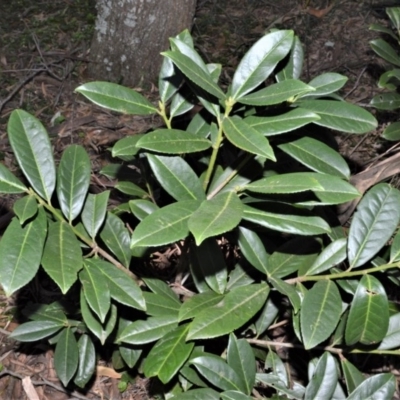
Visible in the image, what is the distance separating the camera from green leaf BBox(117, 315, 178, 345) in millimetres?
1454

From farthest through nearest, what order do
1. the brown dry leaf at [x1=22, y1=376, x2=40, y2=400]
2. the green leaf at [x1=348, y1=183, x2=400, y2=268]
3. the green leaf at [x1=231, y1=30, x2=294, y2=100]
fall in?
1. the brown dry leaf at [x1=22, y1=376, x2=40, y2=400]
2. the green leaf at [x1=348, y1=183, x2=400, y2=268]
3. the green leaf at [x1=231, y1=30, x2=294, y2=100]

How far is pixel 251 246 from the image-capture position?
1.34 meters

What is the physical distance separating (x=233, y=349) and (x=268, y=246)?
27cm

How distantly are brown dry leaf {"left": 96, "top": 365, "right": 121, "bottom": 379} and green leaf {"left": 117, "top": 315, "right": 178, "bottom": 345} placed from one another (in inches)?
23.7

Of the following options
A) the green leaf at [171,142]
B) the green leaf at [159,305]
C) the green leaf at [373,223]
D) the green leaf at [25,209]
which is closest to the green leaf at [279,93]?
the green leaf at [171,142]

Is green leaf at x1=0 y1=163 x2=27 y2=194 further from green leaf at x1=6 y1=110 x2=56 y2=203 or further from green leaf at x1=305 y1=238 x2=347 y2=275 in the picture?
green leaf at x1=305 y1=238 x2=347 y2=275

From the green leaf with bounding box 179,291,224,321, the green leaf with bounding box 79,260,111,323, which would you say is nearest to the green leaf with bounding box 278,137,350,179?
the green leaf with bounding box 179,291,224,321

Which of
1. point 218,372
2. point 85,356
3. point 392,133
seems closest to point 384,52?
point 392,133

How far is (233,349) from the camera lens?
1.44 m

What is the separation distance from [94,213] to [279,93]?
0.51 meters

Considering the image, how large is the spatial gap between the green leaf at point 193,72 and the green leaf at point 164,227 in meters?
0.23

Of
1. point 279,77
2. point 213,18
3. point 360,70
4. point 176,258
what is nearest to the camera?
point 279,77

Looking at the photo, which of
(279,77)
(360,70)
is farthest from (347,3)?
(279,77)

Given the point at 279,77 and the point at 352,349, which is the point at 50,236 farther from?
the point at 352,349
